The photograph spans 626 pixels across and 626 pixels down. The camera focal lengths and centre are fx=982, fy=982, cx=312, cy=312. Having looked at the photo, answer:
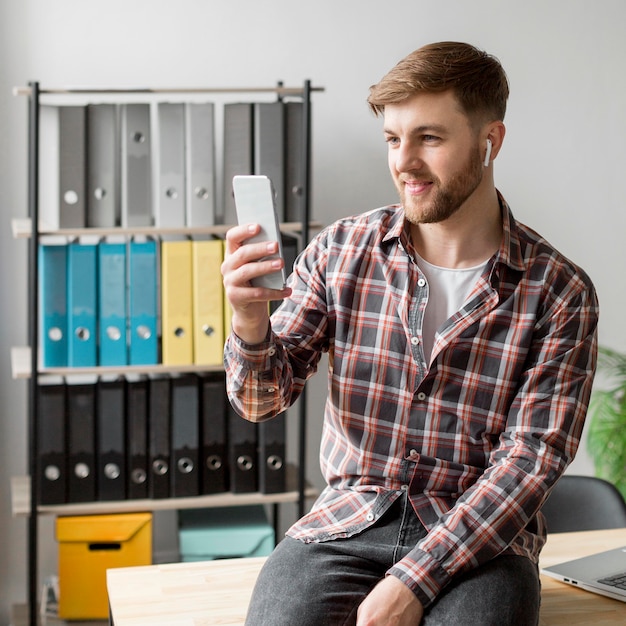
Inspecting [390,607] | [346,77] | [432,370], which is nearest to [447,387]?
[432,370]

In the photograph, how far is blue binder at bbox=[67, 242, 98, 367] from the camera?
8.70 feet

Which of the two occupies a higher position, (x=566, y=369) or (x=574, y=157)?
(x=574, y=157)

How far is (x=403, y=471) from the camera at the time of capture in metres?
1.65

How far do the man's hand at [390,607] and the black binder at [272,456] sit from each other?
135cm

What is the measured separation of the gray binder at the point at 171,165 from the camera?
8.73 ft

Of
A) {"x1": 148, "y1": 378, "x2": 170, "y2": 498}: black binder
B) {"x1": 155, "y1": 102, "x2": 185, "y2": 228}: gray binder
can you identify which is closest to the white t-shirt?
Result: {"x1": 155, "y1": 102, "x2": 185, "y2": 228}: gray binder

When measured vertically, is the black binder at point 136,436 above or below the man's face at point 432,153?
below

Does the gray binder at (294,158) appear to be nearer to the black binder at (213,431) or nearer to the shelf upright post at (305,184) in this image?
the shelf upright post at (305,184)

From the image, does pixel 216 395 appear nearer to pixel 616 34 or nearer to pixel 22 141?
pixel 22 141

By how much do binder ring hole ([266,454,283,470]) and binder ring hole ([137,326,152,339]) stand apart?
50 cm

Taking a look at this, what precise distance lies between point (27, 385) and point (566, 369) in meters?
1.82

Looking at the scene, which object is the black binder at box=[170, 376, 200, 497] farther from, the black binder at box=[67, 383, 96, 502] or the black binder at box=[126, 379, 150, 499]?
the black binder at box=[67, 383, 96, 502]

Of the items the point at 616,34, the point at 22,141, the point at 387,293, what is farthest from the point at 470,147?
the point at 616,34


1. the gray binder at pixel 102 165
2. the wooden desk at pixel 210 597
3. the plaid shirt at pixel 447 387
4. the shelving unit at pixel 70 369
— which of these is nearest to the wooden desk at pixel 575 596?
the wooden desk at pixel 210 597
